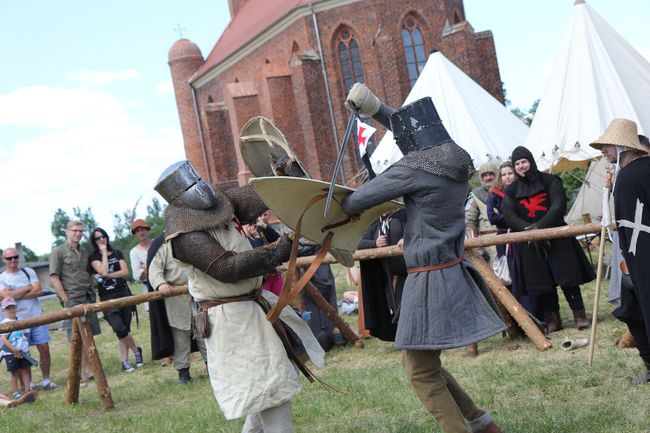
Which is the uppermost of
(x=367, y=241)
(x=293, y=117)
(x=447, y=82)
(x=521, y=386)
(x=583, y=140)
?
(x=293, y=117)

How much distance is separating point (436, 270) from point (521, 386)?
7.27 feet

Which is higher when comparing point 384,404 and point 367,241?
point 367,241

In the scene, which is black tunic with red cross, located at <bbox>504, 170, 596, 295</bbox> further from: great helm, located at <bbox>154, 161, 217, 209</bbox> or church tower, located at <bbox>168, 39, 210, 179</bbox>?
church tower, located at <bbox>168, 39, 210, 179</bbox>

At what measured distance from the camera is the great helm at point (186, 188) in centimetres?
403

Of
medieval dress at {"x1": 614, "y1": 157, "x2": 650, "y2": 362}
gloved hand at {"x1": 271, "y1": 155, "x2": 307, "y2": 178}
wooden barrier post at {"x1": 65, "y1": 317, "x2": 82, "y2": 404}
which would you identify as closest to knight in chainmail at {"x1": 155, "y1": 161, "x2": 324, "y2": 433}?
gloved hand at {"x1": 271, "y1": 155, "x2": 307, "y2": 178}

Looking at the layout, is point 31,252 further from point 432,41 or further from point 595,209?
point 595,209

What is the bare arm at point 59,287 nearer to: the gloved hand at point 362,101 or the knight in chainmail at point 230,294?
the knight in chainmail at point 230,294

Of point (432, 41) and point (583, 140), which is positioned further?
point (432, 41)

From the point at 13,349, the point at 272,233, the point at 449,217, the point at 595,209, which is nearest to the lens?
the point at 449,217

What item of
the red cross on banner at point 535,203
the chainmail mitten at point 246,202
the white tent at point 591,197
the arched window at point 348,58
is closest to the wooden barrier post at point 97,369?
the chainmail mitten at point 246,202

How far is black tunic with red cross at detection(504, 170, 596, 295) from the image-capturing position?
7422mm

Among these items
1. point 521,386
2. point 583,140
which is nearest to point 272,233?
point 521,386

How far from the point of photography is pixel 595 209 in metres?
14.4

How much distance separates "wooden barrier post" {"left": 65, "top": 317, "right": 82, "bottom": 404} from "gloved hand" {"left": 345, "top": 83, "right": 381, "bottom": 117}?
476 cm
